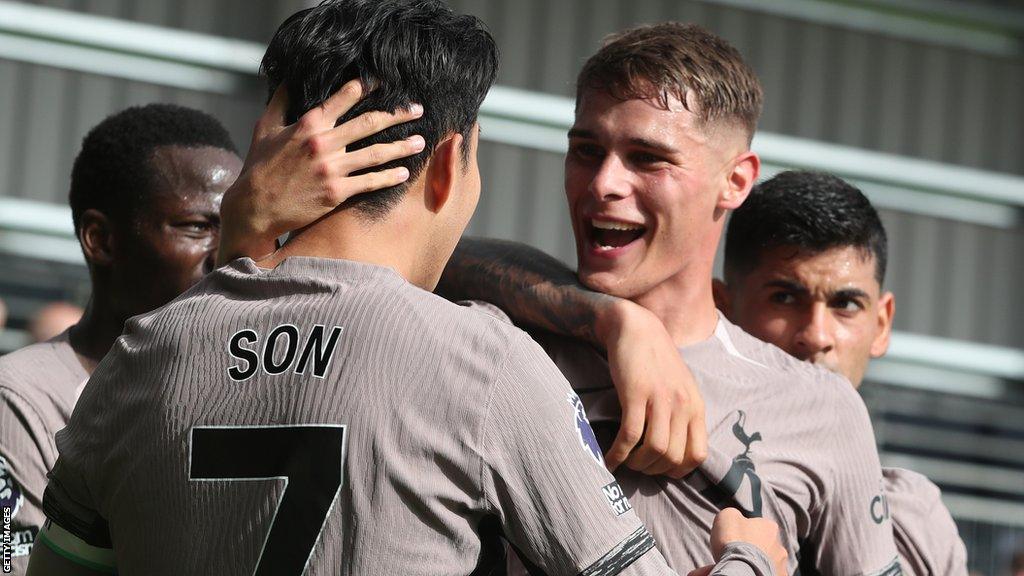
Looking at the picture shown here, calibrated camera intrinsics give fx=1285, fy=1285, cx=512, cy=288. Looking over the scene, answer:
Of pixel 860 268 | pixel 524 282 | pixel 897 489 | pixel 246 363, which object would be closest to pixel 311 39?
pixel 246 363

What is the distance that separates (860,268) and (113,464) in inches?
87.2

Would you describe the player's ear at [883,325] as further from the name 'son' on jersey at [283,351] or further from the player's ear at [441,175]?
the name 'son' on jersey at [283,351]

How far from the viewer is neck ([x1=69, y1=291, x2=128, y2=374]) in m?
3.18

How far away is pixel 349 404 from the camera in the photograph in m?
1.73

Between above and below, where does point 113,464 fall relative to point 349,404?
below

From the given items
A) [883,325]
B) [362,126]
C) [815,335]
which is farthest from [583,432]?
[883,325]

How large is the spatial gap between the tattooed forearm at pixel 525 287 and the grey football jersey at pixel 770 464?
0.08 meters

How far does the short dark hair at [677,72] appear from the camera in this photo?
277cm

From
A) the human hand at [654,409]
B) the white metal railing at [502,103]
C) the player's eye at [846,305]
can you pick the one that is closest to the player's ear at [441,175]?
the human hand at [654,409]

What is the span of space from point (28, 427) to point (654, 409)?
4.84 feet

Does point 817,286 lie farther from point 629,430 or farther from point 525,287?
point 629,430

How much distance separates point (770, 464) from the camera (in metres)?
2.54

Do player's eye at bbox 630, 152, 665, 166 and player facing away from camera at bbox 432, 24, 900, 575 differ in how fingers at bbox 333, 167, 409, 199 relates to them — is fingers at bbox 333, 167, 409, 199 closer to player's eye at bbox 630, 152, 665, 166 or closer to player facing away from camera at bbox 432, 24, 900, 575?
player facing away from camera at bbox 432, 24, 900, 575

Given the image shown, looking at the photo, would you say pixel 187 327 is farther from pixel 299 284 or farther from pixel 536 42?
pixel 536 42
